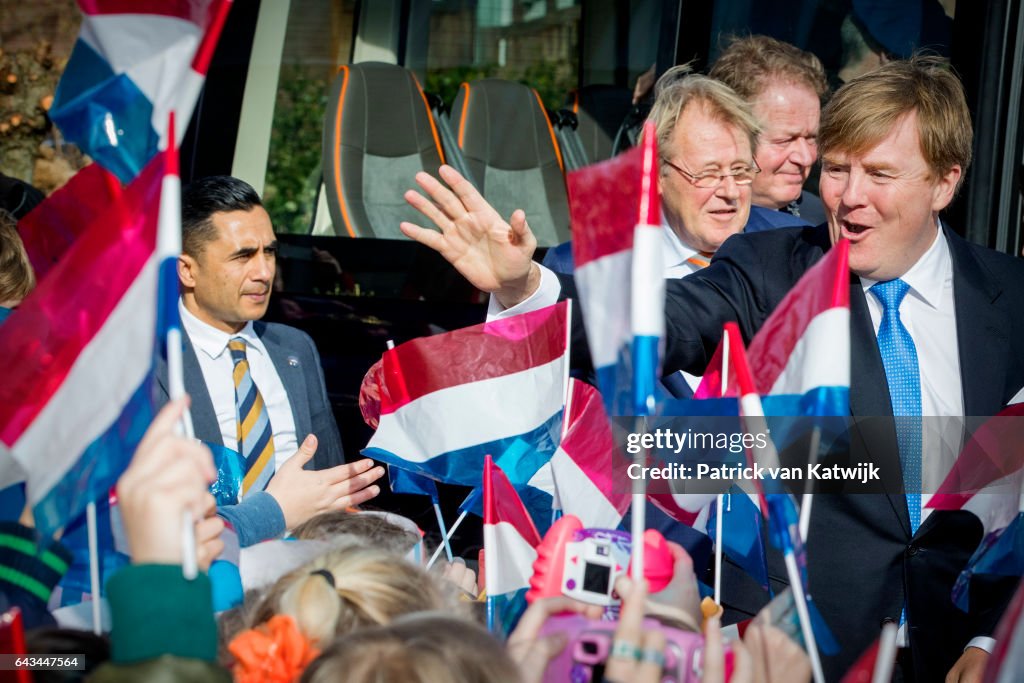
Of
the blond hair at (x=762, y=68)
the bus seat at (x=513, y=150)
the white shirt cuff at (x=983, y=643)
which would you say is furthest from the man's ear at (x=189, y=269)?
the white shirt cuff at (x=983, y=643)

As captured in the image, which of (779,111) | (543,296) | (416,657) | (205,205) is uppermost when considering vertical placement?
(779,111)

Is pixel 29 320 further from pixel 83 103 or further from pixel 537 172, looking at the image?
pixel 537 172

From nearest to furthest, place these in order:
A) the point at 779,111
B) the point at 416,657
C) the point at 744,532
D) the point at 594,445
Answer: the point at 416,657 < the point at 744,532 < the point at 594,445 < the point at 779,111

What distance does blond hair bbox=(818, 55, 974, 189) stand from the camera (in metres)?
2.14

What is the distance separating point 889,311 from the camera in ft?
7.00

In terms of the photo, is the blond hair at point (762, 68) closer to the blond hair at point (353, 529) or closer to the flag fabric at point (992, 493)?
the flag fabric at point (992, 493)

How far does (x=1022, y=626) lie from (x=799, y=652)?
0.28m

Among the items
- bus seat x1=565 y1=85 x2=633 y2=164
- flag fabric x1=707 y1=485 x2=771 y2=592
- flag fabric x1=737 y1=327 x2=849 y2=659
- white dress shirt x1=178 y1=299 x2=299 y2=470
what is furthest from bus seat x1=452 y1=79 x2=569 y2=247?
flag fabric x1=737 y1=327 x2=849 y2=659

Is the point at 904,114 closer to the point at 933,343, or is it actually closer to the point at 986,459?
the point at 933,343

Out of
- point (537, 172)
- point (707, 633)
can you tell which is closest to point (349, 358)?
point (537, 172)

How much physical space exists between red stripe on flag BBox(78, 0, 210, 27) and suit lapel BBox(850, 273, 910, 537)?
1.23 metres

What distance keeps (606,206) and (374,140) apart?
3.05m

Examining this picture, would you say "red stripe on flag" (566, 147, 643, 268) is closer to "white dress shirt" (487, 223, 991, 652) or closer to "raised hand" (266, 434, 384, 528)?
"white dress shirt" (487, 223, 991, 652)

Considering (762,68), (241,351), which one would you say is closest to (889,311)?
(762,68)
